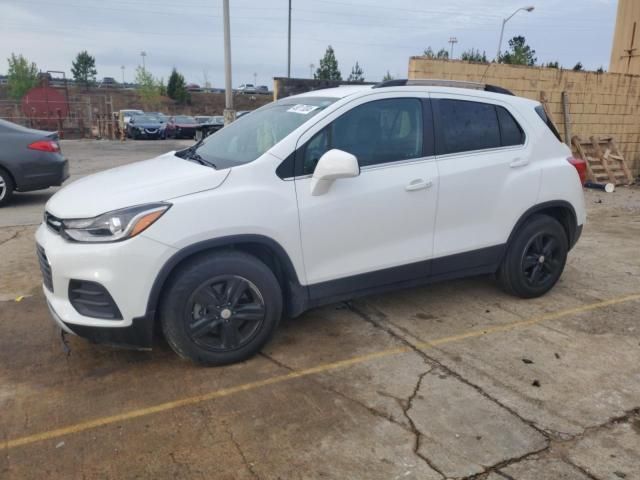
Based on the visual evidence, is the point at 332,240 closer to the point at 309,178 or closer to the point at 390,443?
the point at 309,178

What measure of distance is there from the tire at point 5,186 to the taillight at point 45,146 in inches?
21.8

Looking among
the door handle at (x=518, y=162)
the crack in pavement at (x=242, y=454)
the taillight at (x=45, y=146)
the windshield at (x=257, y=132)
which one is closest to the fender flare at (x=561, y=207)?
the door handle at (x=518, y=162)

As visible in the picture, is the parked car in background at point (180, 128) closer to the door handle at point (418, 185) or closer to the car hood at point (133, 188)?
the car hood at point (133, 188)

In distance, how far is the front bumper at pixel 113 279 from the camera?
10.1 ft

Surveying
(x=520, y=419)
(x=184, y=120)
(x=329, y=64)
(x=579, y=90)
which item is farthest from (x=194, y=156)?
(x=329, y=64)

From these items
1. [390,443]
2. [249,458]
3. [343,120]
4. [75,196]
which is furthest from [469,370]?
[75,196]

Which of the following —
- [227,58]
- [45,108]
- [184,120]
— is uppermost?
[227,58]

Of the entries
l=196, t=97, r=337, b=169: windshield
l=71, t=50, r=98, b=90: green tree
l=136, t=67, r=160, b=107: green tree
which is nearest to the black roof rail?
l=196, t=97, r=337, b=169: windshield

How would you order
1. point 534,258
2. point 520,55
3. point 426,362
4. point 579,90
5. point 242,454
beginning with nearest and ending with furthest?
point 242,454, point 426,362, point 534,258, point 579,90, point 520,55

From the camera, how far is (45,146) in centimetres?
855

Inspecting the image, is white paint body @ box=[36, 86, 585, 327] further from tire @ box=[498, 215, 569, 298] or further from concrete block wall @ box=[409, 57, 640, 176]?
concrete block wall @ box=[409, 57, 640, 176]

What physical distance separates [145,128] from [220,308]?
27364 millimetres

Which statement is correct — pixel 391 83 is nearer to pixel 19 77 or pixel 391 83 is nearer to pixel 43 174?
pixel 43 174

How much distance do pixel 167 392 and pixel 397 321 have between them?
1877mm
